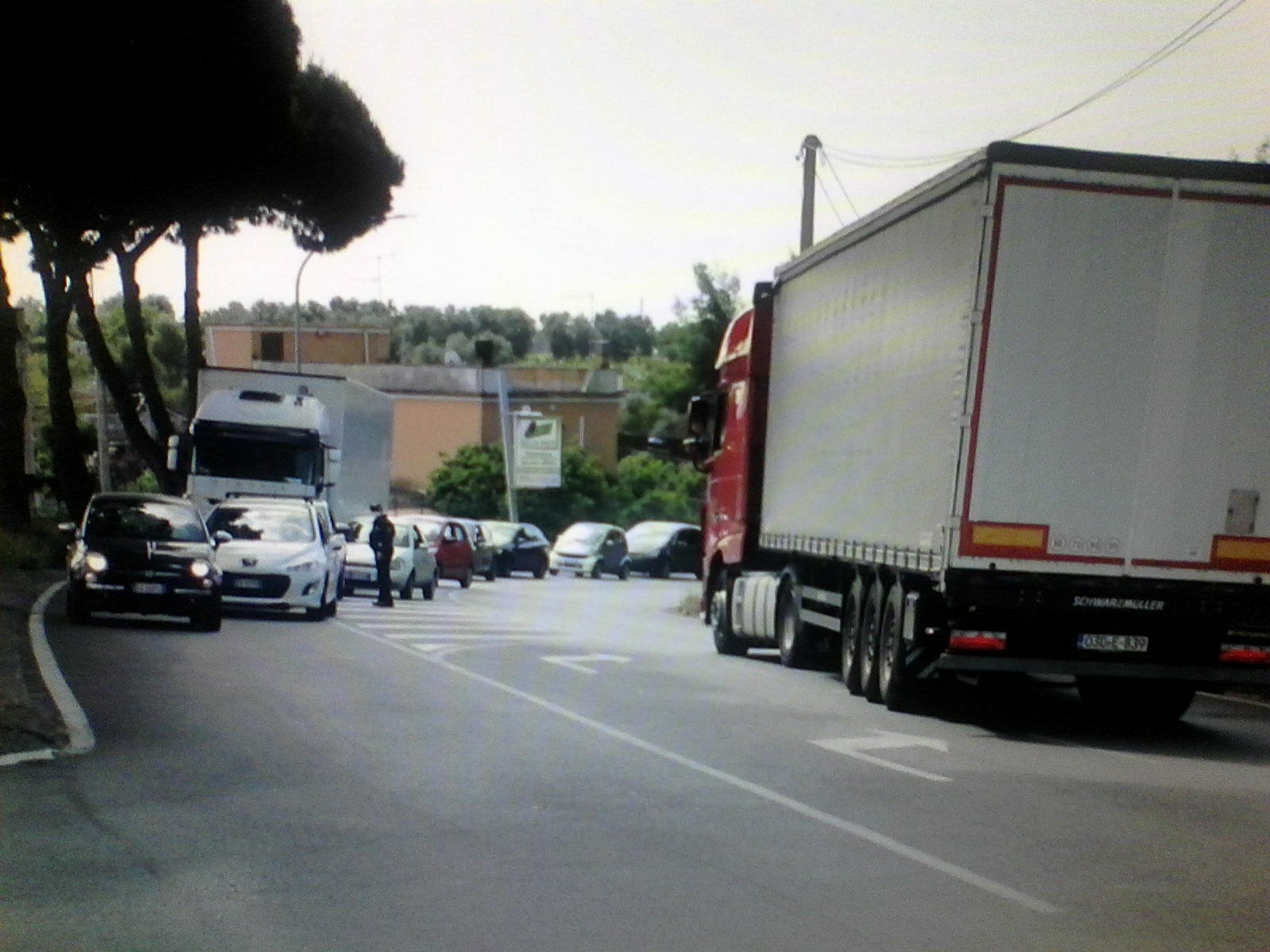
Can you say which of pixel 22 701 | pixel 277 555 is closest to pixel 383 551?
pixel 277 555

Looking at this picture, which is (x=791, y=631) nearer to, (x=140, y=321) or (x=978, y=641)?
(x=978, y=641)

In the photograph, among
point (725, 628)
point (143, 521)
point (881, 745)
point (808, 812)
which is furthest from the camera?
point (725, 628)

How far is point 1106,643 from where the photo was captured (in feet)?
49.7

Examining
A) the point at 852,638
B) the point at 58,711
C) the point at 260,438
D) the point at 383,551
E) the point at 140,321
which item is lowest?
the point at 383,551

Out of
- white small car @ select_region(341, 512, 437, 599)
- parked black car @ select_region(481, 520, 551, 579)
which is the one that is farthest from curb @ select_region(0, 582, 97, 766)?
parked black car @ select_region(481, 520, 551, 579)

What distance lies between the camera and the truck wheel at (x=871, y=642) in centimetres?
1753

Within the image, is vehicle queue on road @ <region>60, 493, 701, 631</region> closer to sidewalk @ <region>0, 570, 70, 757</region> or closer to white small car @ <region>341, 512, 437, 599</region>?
white small car @ <region>341, 512, 437, 599</region>

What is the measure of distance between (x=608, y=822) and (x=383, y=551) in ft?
75.8

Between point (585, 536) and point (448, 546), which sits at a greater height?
point (448, 546)

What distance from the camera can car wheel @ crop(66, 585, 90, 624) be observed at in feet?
75.6

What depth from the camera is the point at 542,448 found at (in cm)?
7388

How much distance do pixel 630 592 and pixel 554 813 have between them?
36.8 meters

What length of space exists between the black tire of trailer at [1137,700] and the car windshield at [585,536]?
1545 inches

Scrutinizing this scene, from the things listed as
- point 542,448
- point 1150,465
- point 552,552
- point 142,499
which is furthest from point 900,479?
point 542,448
